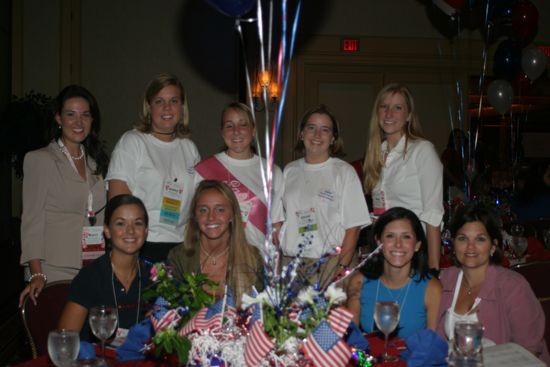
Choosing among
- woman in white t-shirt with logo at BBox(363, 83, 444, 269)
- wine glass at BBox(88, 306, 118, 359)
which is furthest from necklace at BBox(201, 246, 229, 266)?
woman in white t-shirt with logo at BBox(363, 83, 444, 269)

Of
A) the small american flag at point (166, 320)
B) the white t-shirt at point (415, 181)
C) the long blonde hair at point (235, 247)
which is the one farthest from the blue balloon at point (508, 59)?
the small american flag at point (166, 320)

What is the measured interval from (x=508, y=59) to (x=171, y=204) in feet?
15.9

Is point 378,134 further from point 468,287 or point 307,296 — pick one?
point 307,296

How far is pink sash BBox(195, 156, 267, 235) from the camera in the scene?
11.0 ft

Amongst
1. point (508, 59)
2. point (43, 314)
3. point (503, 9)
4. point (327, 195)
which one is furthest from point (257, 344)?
point (508, 59)

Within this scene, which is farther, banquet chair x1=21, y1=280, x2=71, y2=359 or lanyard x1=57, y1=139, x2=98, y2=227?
lanyard x1=57, y1=139, x2=98, y2=227

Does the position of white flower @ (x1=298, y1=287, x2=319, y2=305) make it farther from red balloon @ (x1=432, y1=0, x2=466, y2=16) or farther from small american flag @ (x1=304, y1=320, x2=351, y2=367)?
red balloon @ (x1=432, y1=0, x2=466, y2=16)

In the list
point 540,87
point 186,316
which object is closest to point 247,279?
point 186,316

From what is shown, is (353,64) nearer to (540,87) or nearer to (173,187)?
(540,87)

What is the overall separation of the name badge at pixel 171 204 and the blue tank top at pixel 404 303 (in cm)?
106

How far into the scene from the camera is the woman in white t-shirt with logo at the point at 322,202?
133 inches

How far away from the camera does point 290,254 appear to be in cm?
342

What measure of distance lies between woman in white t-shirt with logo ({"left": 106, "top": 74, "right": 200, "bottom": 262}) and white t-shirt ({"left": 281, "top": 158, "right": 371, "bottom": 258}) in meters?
0.56

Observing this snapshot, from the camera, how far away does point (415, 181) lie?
3365 millimetres
